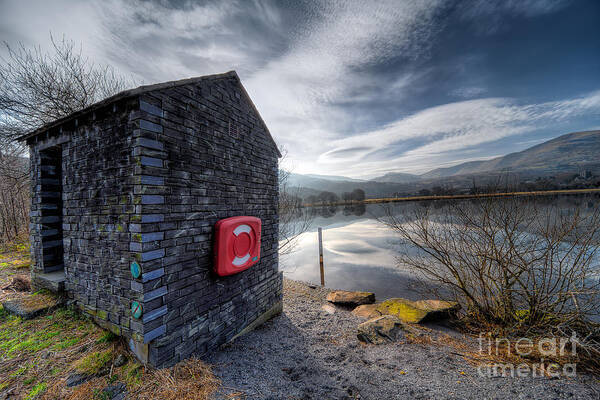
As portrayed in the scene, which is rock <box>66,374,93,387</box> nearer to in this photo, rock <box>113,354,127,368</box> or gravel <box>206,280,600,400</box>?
rock <box>113,354,127,368</box>

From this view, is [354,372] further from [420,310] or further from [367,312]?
[420,310]

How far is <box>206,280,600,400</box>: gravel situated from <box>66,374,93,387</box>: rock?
4.17 ft

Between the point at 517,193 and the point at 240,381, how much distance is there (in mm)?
6110

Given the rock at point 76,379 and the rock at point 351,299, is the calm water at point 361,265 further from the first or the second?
the rock at point 76,379

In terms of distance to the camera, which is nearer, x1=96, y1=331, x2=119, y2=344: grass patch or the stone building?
the stone building

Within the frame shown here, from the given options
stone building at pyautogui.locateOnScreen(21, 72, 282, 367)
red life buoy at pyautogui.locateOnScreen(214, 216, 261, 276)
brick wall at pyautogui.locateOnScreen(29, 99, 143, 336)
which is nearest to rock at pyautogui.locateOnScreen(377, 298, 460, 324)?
stone building at pyautogui.locateOnScreen(21, 72, 282, 367)

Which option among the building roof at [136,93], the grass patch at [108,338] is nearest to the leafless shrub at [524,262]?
the building roof at [136,93]

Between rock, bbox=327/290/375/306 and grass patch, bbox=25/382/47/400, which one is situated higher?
grass patch, bbox=25/382/47/400

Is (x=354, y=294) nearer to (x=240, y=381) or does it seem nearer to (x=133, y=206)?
(x=240, y=381)

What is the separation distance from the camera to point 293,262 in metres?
13.6

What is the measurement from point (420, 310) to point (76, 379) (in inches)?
253

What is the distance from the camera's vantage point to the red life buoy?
9.65 feet

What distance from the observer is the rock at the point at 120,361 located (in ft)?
7.95

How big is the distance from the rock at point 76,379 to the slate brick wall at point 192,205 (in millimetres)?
647
